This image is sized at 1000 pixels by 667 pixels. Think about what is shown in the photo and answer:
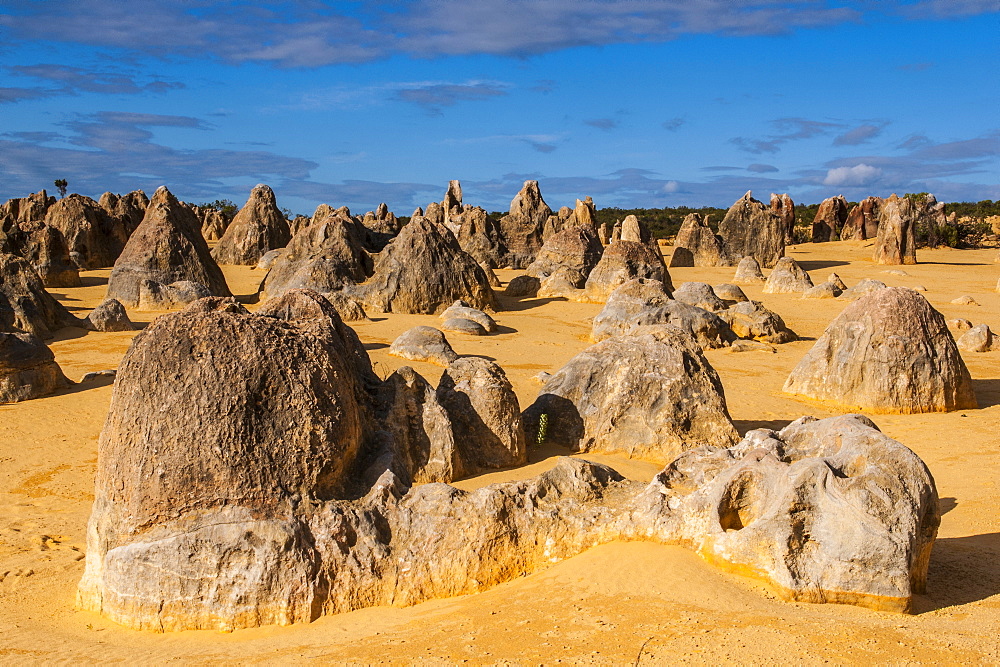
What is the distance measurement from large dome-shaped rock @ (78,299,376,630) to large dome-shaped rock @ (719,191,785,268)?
2442cm

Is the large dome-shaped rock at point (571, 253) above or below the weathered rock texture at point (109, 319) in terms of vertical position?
above

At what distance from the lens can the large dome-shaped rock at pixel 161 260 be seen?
53.6 feet

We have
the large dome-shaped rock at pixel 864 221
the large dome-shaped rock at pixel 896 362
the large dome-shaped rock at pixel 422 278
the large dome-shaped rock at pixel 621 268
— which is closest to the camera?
the large dome-shaped rock at pixel 896 362

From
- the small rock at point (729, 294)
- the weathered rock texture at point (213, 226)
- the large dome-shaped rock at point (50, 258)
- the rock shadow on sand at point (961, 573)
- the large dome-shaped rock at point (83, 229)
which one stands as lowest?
the rock shadow on sand at point (961, 573)

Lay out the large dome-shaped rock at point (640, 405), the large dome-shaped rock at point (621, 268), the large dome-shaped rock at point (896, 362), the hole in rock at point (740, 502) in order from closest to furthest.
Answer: the hole in rock at point (740, 502)
the large dome-shaped rock at point (640, 405)
the large dome-shaped rock at point (896, 362)
the large dome-shaped rock at point (621, 268)

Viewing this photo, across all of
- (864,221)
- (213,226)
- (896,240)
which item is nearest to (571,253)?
(896,240)

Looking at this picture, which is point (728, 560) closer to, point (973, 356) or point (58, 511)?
point (58, 511)

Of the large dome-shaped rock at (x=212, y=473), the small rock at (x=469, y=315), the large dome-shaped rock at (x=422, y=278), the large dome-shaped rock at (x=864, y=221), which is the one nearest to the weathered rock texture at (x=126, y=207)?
the large dome-shaped rock at (x=422, y=278)

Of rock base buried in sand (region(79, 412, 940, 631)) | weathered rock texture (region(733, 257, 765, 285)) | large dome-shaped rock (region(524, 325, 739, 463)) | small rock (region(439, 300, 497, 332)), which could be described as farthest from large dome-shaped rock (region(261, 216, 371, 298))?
rock base buried in sand (region(79, 412, 940, 631))

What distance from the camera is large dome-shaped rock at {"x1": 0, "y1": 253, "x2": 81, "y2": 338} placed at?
12.4 metres

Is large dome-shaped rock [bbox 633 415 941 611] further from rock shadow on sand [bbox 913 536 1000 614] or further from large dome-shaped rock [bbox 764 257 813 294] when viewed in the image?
large dome-shaped rock [bbox 764 257 813 294]

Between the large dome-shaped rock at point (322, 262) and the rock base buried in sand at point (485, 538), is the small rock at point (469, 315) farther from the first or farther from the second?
the rock base buried in sand at point (485, 538)

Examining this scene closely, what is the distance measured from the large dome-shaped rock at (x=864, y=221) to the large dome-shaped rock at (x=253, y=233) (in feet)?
83.3

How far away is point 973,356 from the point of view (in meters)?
13.3
